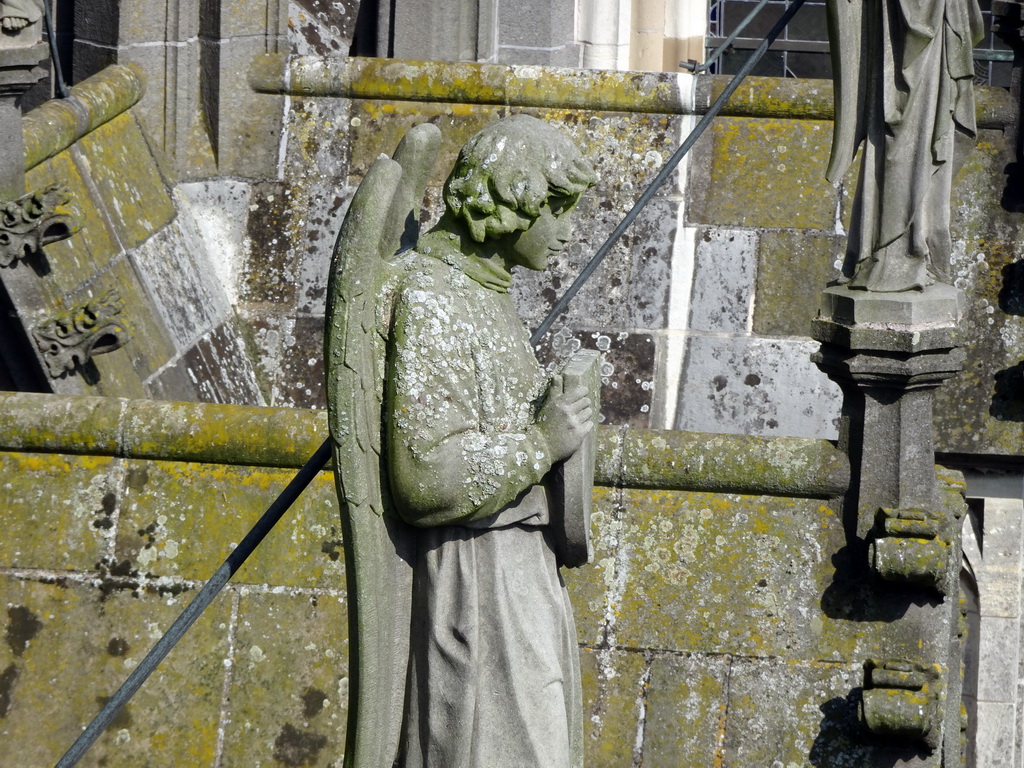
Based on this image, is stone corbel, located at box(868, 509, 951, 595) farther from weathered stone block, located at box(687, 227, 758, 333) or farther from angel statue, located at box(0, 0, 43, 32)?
angel statue, located at box(0, 0, 43, 32)

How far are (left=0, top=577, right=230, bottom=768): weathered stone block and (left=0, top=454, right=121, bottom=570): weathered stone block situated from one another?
0.33ft

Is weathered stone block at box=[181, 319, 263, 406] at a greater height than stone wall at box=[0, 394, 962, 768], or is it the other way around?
weathered stone block at box=[181, 319, 263, 406]

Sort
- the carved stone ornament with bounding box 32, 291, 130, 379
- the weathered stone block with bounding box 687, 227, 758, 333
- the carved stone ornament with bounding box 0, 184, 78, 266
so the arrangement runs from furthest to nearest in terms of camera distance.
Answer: the weathered stone block with bounding box 687, 227, 758, 333
the carved stone ornament with bounding box 32, 291, 130, 379
the carved stone ornament with bounding box 0, 184, 78, 266

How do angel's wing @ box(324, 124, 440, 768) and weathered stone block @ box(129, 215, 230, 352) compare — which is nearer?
angel's wing @ box(324, 124, 440, 768)

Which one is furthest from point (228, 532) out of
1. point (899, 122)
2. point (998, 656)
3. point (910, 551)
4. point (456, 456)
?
point (998, 656)

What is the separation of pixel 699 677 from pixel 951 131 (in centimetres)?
226

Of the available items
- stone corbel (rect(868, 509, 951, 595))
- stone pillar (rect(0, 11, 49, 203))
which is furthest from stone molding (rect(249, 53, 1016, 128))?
stone corbel (rect(868, 509, 951, 595))

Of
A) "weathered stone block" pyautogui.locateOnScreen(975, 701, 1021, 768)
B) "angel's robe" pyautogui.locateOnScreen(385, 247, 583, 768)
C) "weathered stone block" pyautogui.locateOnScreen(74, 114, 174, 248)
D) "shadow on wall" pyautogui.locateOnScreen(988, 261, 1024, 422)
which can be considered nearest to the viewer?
"angel's robe" pyautogui.locateOnScreen(385, 247, 583, 768)

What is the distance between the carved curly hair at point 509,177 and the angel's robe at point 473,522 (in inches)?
4.6

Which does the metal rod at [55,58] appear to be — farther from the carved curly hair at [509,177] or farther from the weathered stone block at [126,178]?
the carved curly hair at [509,177]

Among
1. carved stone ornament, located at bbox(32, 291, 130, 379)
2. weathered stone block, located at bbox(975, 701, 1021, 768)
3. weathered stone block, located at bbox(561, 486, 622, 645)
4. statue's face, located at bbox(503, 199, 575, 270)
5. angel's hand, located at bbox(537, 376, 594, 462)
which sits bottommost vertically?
weathered stone block, located at bbox(975, 701, 1021, 768)

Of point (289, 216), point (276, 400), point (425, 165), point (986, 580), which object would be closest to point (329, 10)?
point (289, 216)

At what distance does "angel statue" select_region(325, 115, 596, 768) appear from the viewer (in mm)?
4480

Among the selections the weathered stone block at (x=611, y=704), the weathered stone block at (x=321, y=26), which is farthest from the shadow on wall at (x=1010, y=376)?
the weathered stone block at (x=321, y=26)
